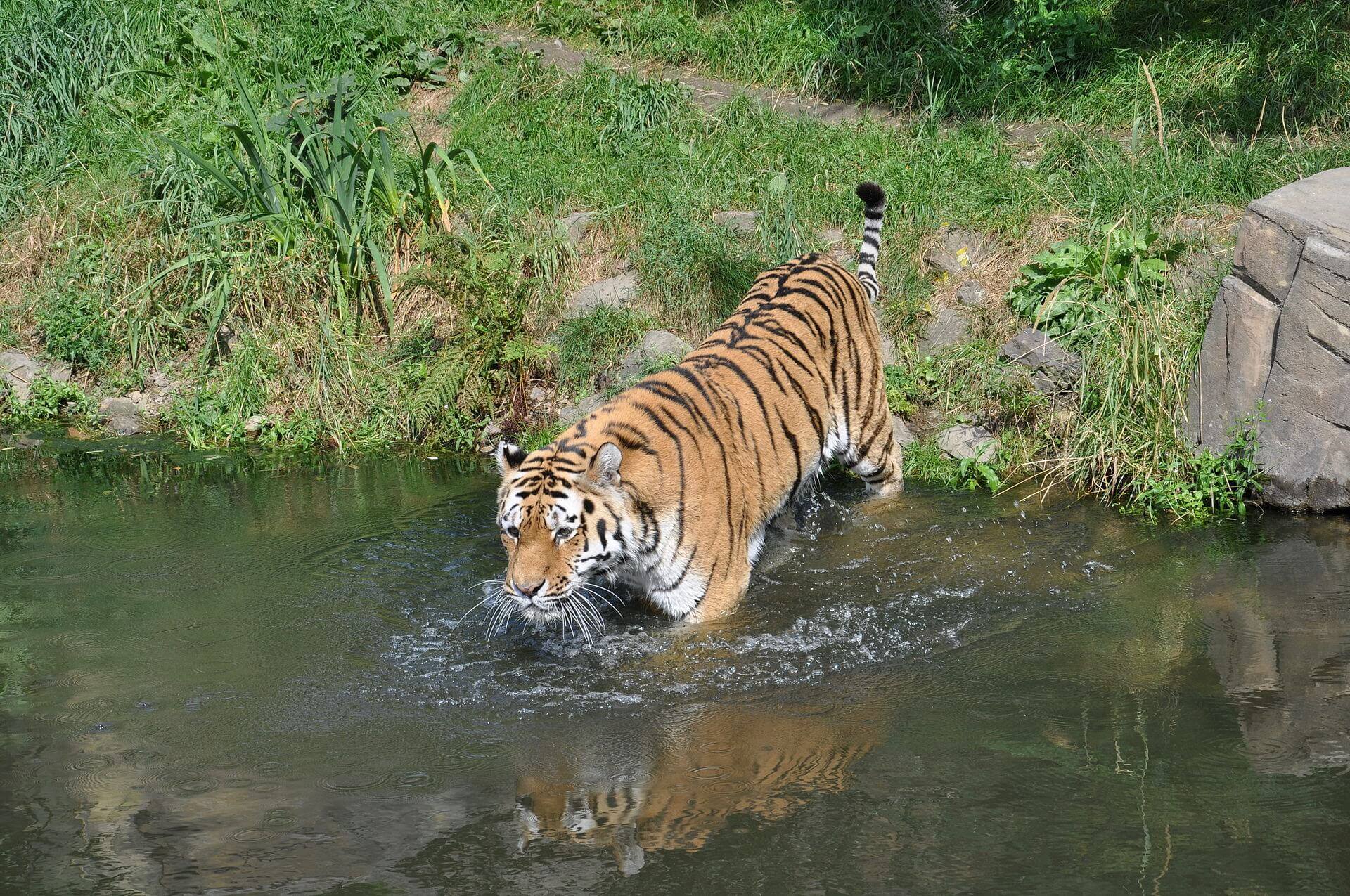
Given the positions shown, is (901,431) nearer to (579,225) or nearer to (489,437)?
(489,437)

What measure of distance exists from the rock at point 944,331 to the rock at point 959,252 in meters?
0.29

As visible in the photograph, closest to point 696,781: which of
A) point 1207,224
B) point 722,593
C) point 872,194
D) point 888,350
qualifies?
point 722,593

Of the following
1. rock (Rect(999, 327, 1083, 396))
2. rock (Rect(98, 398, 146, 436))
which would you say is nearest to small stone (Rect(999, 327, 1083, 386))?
rock (Rect(999, 327, 1083, 396))

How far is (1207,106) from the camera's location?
7.59 meters

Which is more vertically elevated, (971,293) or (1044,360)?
(971,293)

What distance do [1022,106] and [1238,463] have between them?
3.45 m

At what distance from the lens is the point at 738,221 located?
287 inches

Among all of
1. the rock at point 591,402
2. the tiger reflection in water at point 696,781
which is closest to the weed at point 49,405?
the rock at point 591,402

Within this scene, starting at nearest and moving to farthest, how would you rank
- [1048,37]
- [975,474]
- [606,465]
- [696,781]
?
[696,781]
[606,465]
[975,474]
[1048,37]

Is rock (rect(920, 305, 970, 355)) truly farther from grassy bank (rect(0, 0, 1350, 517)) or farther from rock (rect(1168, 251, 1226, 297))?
rock (rect(1168, 251, 1226, 297))

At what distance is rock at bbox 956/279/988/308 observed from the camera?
6.65 metres

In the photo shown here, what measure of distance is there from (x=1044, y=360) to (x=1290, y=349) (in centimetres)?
112

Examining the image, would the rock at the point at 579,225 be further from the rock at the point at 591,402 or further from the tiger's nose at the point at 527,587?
the tiger's nose at the point at 527,587

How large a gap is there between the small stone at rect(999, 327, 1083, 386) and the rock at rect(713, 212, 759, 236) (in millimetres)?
1674
